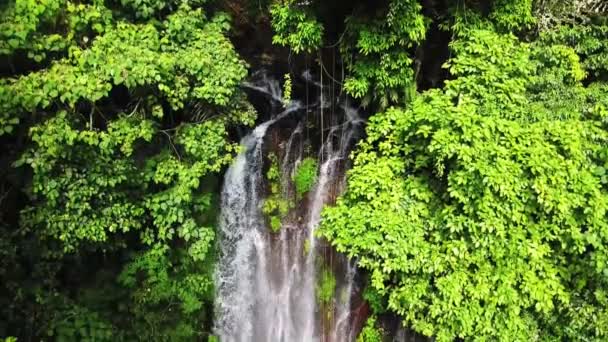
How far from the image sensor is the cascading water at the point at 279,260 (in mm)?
7465

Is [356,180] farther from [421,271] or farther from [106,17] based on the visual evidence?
[106,17]

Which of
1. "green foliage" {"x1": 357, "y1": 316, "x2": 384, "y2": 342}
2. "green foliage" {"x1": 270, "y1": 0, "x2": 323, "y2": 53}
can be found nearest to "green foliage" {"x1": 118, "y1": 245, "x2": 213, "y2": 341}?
"green foliage" {"x1": 357, "y1": 316, "x2": 384, "y2": 342}

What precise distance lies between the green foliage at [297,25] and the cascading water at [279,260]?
6.47ft

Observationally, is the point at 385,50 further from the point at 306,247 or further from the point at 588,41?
the point at 306,247

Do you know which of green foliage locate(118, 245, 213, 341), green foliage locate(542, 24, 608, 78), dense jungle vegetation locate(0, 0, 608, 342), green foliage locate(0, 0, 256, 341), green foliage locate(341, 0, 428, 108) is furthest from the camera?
green foliage locate(118, 245, 213, 341)

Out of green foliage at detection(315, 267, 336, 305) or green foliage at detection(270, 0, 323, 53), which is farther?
green foliage at detection(315, 267, 336, 305)

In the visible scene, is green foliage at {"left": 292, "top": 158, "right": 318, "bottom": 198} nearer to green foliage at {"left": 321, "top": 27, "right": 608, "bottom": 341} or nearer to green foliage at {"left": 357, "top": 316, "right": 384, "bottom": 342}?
green foliage at {"left": 321, "top": 27, "right": 608, "bottom": 341}

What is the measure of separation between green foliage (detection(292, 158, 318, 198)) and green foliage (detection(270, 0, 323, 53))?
2.14 meters

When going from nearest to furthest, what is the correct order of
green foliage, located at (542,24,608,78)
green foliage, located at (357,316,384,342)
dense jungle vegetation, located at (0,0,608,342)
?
1. dense jungle vegetation, located at (0,0,608,342)
2. green foliage, located at (542,24,608,78)
3. green foliage, located at (357,316,384,342)

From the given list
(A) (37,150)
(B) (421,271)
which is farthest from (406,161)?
(A) (37,150)

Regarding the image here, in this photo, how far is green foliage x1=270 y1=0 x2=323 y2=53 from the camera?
234 inches

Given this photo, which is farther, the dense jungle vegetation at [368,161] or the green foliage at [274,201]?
the green foliage at [274,201]

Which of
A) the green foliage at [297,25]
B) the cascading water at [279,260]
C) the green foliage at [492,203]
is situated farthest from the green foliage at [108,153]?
the green foliage at [492,203]

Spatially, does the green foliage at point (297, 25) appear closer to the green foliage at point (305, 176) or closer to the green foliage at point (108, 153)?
the green foliage at point (108, 153)
